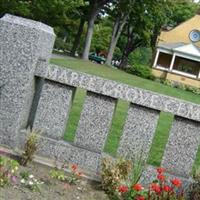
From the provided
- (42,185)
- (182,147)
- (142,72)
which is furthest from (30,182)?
(142,72)

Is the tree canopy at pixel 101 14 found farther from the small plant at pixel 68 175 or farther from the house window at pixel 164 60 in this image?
the small plant at pixel 68 175

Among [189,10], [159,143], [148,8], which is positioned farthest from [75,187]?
[189,10]

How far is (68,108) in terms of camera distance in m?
6.08

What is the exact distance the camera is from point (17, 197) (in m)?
4.61

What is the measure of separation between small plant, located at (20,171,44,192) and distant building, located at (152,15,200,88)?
159 ft

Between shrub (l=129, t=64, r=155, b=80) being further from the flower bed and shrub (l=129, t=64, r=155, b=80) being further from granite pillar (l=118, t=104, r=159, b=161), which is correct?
the flower bed

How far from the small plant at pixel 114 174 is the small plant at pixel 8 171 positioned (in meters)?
0.84

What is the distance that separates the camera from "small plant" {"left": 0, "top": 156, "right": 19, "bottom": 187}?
4.83m

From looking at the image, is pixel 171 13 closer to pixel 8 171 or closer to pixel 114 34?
pixel 114 34

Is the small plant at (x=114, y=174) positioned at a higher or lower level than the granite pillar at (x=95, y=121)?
lower

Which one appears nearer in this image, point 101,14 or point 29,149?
point 29,149

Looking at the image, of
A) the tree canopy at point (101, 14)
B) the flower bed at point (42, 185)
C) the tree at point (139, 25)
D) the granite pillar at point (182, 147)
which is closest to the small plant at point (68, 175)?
the flower bed at point (42, 185)

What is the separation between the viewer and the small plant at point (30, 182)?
493 cm

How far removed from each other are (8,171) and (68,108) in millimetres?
1313
